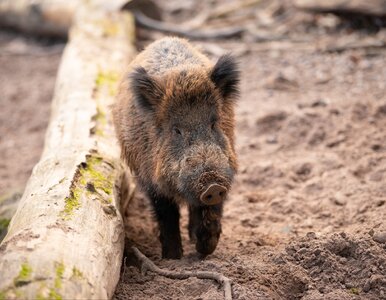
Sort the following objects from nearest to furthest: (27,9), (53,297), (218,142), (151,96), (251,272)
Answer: (53,297), (251,272), (218,142), (151,96), (27,9)

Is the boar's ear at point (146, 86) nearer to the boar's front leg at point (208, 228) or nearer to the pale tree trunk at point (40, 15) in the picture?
the boar's front leg at point (208, 228)

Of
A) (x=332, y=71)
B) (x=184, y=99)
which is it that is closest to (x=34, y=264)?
(x=184, y=99)

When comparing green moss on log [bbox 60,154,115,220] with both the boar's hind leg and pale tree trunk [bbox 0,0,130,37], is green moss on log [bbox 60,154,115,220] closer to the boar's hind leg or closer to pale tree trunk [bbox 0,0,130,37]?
the boar's hind leg

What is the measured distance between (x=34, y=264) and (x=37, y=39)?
9.45 m

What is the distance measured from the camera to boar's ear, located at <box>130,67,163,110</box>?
4.82 metres

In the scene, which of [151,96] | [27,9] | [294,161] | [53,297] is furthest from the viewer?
[27,9]

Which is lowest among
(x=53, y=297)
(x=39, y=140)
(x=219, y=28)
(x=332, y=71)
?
(x=53, y=297)

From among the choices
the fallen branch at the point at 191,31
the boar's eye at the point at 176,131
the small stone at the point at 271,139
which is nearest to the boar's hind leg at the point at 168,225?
the boar's eye at the point at 176,131

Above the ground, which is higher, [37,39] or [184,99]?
[37,39]

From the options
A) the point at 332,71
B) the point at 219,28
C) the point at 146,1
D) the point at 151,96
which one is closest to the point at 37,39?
the point at 146,1

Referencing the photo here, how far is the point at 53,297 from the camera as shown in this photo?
123 inches

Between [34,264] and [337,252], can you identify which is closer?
[34,264]

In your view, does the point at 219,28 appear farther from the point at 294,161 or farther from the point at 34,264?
the point at 34,264

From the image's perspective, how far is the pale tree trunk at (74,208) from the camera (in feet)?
10.8
